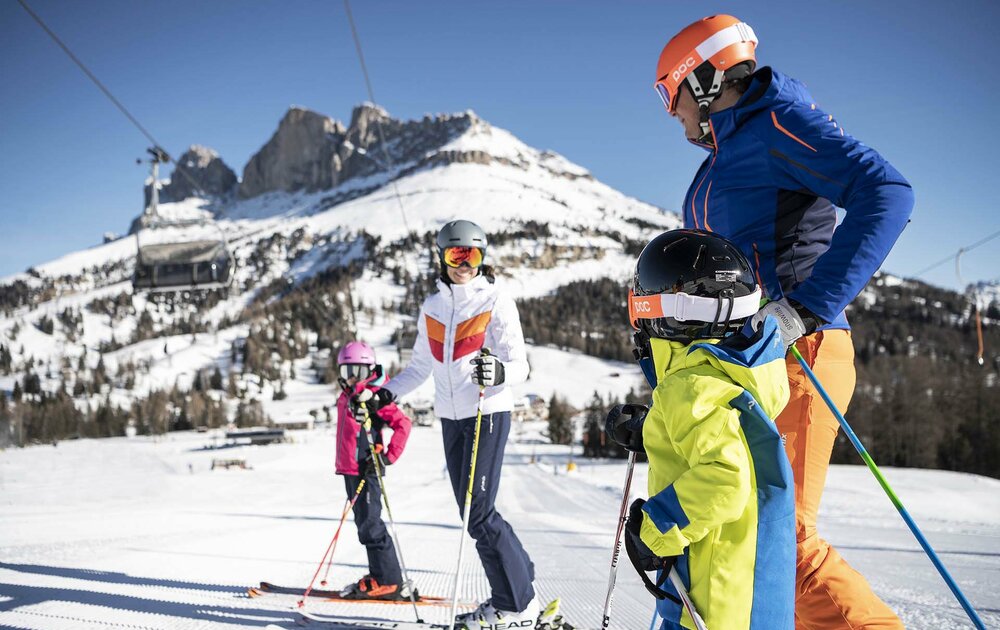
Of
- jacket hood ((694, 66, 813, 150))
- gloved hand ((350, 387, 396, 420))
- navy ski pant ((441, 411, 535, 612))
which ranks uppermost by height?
jacket hood ((694, 66, 813, 150))

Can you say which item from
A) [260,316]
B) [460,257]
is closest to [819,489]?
[460,257]

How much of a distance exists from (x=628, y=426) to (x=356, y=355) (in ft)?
9.63

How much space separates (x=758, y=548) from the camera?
57.5 inches

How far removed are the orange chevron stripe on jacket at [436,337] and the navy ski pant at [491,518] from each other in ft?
1.33

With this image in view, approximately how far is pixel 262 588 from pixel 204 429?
8465cm

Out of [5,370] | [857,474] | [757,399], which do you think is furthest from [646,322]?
[5,370]

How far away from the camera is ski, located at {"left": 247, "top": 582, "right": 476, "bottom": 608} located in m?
3.52

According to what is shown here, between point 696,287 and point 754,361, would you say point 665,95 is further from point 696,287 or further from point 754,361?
point 754,361

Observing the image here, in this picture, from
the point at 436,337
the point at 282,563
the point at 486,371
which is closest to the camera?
the point at 486,371

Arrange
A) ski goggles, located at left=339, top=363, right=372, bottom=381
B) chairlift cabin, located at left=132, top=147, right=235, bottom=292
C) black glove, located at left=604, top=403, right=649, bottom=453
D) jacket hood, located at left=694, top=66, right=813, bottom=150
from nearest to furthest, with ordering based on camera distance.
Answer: black glove, located at left=604, top=403, right=649, bottom=453, jacket hood, located at left=694, top=66, right=813, bottom=150, ski goggles, located at left=339, top=363, right=372, bottom=381, chairlift cabin, located at left=132, top=147, right=235, bottom=292

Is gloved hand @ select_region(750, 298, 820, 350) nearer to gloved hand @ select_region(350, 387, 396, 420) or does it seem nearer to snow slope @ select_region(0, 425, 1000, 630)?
snow slope @ select_region(0, 425, 1000, 630)

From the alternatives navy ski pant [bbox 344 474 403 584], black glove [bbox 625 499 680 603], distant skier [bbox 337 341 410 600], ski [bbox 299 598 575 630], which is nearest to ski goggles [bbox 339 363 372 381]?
distant skier [bbox 337 341 410 600]

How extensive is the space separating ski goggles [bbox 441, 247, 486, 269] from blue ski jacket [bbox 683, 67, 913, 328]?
4.60 ft

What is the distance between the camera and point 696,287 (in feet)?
5.41
